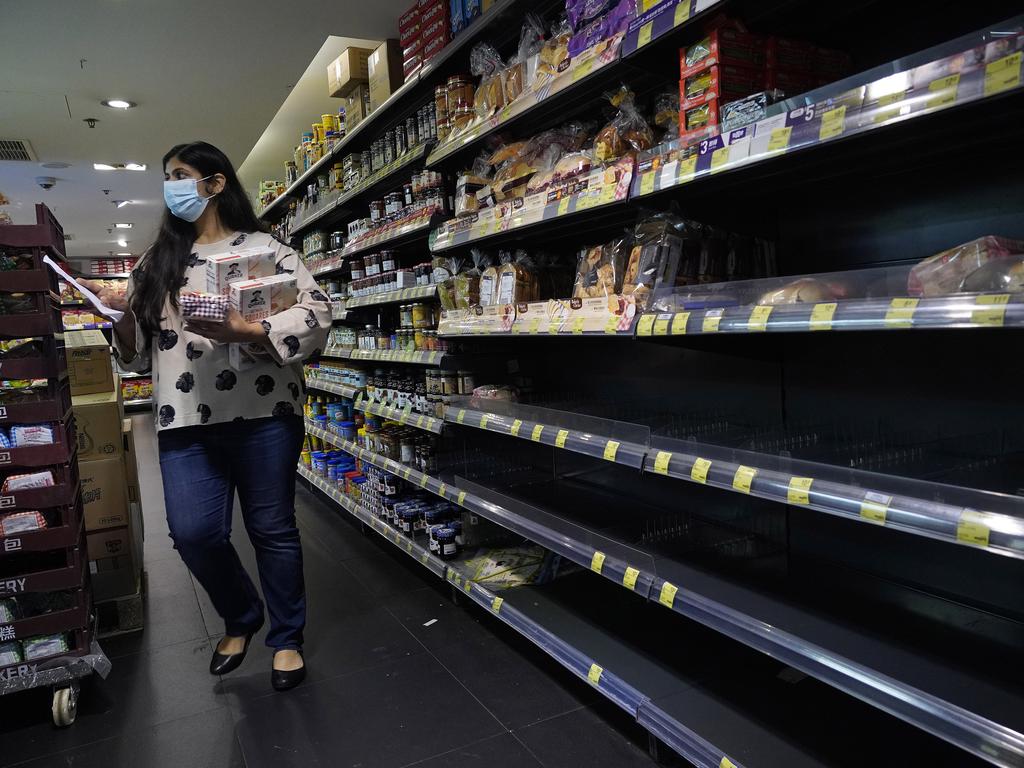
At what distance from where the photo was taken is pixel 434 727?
7.18ft

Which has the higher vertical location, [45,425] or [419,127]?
[419,127]

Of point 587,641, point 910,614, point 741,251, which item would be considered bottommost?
point 587,641

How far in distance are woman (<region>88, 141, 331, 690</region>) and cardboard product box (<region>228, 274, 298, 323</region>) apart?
43 millimetres

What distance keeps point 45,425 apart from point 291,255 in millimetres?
975

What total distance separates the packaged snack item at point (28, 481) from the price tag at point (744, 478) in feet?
→ 7.09

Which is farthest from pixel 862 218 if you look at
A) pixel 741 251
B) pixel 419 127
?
pixel 419 127

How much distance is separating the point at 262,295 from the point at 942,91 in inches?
71.6

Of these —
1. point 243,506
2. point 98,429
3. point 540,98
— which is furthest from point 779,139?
point 98,429

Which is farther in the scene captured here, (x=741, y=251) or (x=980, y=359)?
(x=741, y=251)

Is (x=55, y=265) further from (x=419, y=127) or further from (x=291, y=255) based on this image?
(x=419, y=127)

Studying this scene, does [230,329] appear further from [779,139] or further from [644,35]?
[779,139]

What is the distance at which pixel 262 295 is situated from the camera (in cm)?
218

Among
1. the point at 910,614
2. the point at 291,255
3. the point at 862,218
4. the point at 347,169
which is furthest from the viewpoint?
the point at 347,169

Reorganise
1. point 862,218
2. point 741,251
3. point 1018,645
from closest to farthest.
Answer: point 1018,645, point 862,218, point 741,251
